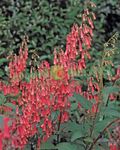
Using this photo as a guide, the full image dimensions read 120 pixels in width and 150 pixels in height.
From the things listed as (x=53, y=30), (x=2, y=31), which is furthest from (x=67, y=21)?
(x=2, y=31)

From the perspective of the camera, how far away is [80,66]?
3.59 m

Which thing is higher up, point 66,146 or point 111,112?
point 111,112

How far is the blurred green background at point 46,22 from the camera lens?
7492 millimetres

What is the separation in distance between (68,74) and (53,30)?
425cm

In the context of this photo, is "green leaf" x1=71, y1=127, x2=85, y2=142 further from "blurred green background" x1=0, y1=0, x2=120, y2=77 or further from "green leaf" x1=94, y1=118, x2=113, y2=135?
"blurred green background" x1=0, y1=0, x2=120, y2=77

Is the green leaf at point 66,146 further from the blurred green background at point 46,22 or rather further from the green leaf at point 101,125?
the blurred green background at point 46,22

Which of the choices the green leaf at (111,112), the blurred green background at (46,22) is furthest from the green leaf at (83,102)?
the blurred green background at (46,22)

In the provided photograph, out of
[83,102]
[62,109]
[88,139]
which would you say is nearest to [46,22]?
[62,109]

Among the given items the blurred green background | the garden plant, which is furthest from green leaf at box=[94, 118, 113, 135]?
the blurred green background

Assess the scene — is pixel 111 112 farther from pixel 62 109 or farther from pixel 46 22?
pixel 46 22

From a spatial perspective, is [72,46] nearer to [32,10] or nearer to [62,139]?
[62,139]

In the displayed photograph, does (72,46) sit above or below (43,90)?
above

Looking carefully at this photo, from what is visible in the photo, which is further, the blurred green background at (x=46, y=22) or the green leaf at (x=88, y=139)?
the blurred green background at (x=46, y=22)

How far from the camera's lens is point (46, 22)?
7.68 metres
